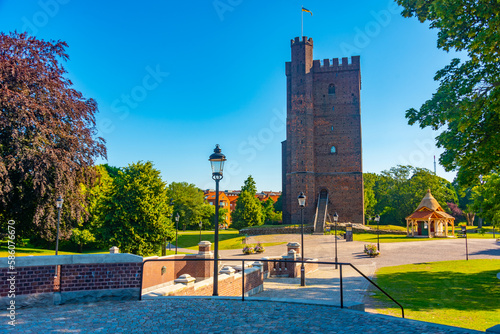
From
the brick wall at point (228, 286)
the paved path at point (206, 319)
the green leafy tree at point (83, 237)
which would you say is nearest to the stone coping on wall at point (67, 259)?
the paved path at point (206, 319)

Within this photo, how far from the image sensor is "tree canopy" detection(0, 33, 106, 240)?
51.5ft

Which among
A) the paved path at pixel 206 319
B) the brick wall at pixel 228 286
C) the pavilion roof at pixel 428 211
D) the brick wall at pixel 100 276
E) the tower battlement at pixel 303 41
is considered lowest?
the brick wall at pixel 228 286

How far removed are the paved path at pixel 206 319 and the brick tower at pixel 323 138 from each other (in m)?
41.8

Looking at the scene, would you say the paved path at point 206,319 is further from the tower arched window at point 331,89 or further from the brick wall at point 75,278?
the tower arched window at point 331,89

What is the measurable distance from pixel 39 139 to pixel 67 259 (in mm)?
11964

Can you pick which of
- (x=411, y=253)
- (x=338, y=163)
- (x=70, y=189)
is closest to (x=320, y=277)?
(x=411, y=253)

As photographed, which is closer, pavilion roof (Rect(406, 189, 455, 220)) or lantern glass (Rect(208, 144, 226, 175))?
lantern glass (Rect(208, 144, 226, 175))

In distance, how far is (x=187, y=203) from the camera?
67.2 metres

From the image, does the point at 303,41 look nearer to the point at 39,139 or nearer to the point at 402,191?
the point at 402,191

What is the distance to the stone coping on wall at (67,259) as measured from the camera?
6586 millimetres

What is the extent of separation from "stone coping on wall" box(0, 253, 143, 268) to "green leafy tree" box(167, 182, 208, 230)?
57865 mm

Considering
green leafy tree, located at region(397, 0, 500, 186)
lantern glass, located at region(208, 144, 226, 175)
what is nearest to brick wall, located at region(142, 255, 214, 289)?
lantern glass, located at region(208, 144, 226, 175)

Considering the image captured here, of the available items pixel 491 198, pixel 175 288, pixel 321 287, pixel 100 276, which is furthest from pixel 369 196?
pixel 100 276

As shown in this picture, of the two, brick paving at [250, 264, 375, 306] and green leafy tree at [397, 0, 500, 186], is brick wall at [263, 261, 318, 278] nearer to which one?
brick paving at [250, 264, 375, 306]
